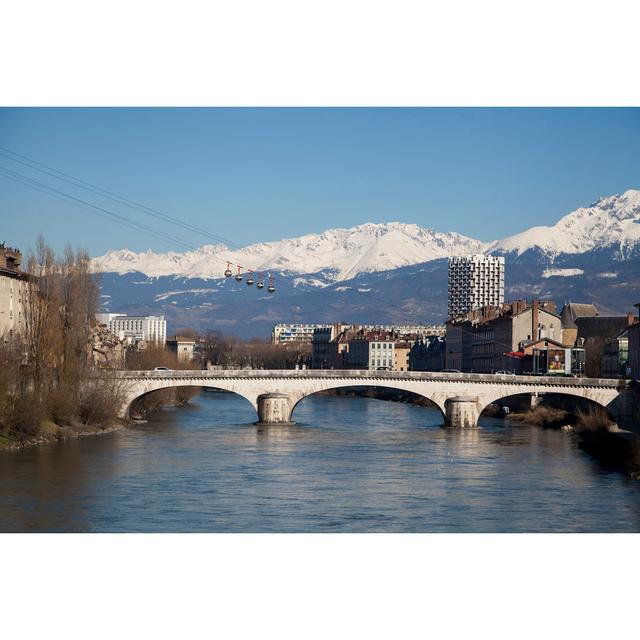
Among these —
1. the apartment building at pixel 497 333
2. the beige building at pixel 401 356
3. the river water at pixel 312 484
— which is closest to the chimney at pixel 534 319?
the apartment building at pixel 497 333

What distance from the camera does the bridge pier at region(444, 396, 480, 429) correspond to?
65.4 m

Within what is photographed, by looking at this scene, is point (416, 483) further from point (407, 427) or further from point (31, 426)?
point (407, 427)

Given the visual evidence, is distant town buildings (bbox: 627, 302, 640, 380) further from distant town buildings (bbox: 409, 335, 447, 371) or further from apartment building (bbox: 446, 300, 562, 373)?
distant town buildings (bbox: 409, 335, 447, 371)

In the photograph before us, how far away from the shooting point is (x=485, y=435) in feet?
198

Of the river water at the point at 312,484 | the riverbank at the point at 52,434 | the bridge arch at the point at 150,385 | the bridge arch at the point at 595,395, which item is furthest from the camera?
the bridge arch at the point at 150,385

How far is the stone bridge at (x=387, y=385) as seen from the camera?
214 feet

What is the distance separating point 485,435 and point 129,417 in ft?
57.3

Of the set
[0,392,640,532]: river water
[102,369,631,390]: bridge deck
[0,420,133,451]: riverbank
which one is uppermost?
[102,369,631,390]: bridge deck

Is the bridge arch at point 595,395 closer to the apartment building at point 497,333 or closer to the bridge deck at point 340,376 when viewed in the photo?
the bridge deck at point 340,376

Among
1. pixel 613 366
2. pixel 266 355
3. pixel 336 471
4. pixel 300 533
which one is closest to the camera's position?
pixel 300 533

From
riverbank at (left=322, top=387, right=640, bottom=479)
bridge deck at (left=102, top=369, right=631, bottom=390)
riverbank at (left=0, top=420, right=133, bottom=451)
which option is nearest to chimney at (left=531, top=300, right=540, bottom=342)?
riverbank at (left=322, top=387, right=640, bottom=479)

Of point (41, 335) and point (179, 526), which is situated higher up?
point (41, 335)
